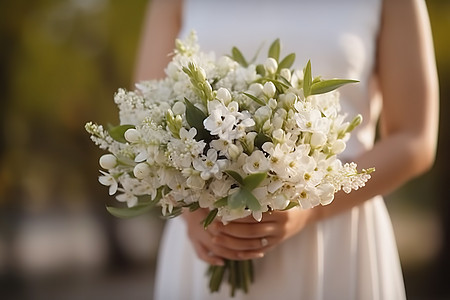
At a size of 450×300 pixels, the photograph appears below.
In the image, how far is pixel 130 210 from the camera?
5.57 feet

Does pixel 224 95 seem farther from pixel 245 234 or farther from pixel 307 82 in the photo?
pixel 245 234

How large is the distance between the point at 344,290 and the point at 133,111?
91cm

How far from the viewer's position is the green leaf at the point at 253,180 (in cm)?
144

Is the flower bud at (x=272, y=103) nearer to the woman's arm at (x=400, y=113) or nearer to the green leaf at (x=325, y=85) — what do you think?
the green leaf at (x=325, y=85)

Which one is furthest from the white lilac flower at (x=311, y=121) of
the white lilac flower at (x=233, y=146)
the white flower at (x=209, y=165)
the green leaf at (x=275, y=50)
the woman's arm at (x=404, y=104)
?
the woman's arm at (x=404, y=104)

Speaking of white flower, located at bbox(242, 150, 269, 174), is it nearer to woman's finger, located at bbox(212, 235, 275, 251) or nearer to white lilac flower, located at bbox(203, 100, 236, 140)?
white lilac flower, located at bbox(203, 100, 236, 140)

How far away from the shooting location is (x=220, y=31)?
6.80ft

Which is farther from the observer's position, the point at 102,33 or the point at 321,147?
the point at 102,33

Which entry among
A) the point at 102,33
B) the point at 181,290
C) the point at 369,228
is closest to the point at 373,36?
the point at 369,228

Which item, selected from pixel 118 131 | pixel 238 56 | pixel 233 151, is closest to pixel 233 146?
pixel 233 151

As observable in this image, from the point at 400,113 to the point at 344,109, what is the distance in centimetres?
17

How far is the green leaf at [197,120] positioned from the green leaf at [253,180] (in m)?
0.15

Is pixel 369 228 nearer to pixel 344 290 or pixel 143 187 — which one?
pixel 344 290

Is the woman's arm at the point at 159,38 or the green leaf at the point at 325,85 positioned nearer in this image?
the green leaf at the point at 325,85
